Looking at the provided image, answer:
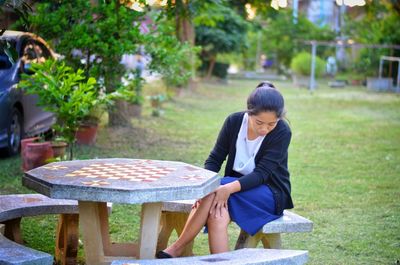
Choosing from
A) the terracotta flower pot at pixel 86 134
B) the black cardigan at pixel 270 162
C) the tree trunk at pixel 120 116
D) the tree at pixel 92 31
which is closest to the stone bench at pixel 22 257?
the black cardigan at pixel 270 162

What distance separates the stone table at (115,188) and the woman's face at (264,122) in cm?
47

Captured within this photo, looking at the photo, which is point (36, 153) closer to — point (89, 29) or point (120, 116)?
point (89, 29)

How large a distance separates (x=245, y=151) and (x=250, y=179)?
0.30m

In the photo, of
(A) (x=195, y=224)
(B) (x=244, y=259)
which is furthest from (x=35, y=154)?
(B) (x=244, y=259)

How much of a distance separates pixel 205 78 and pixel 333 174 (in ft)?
77.0

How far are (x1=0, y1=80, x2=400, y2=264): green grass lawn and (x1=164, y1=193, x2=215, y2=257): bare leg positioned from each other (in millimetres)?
1222

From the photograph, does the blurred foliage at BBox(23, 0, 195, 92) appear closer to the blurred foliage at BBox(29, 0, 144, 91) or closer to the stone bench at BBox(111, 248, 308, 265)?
the blurred foliage at BBox(29, 0, 144, 91)

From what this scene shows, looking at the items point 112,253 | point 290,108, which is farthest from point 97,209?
point 290,108

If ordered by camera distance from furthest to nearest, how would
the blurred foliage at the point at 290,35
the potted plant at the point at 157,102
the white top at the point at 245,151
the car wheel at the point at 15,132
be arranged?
the blurred foliage at the point at 290,35
the potted plant at the point at 157,102
the car wheel at the point at 15,132
the white top at the point at 245,151

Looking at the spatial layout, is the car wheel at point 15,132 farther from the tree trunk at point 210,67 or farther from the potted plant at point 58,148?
the tree trunk at point 210,67

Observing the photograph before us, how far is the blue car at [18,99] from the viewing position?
32.4 ft

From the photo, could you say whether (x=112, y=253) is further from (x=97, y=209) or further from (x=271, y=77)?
(x=271, y=77)

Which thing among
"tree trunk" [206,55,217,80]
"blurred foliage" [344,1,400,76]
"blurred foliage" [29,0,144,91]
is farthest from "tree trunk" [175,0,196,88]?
"blurred foliage" [344,1,400,76]

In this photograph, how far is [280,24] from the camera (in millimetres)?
40688
